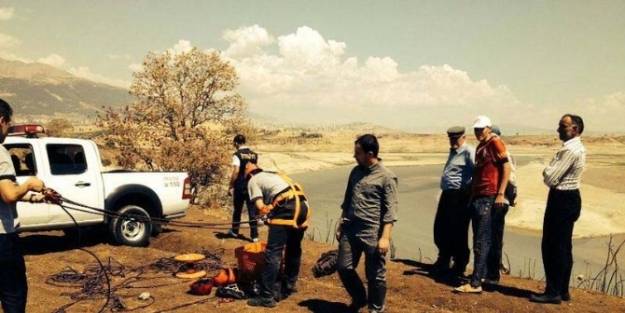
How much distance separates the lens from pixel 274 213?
6.23 meters

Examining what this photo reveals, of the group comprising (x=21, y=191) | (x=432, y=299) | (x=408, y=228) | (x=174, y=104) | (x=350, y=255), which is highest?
(x=174, y=104)

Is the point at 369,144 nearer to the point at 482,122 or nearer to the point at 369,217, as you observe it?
the point at 369,217

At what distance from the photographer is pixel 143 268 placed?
28.0ft

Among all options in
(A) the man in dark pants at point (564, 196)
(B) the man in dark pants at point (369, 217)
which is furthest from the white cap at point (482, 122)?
(B) the man in dark pants at point (369, 217)

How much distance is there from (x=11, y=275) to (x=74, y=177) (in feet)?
17.4

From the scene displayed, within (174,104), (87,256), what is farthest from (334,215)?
(87,256)

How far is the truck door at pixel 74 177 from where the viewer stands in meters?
8.67

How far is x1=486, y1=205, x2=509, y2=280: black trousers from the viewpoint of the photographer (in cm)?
686

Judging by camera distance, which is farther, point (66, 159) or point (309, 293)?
point (66, 159)

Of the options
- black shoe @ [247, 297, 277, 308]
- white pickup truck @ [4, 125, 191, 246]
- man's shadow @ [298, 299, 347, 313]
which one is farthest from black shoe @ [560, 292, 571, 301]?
white pickup truck @ [4, 125, 191, 246]

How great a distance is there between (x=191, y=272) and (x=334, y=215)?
61.0 feet

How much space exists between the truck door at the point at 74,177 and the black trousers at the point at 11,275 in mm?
4892

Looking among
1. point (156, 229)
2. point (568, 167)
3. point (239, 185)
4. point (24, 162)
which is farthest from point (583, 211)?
point (24, 162)

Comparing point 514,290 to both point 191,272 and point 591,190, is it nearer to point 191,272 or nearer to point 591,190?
point 191,272
